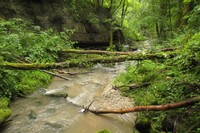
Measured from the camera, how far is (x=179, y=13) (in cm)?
1573

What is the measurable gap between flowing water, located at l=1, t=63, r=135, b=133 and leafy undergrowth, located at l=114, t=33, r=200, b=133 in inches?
22.5

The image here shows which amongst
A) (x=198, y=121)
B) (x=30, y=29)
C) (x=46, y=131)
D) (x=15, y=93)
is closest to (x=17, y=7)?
(x=30, y=29)

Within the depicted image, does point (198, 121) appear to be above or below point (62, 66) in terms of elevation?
below

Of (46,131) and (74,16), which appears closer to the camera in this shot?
(46,131)

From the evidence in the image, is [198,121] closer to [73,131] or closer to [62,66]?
[73,131]

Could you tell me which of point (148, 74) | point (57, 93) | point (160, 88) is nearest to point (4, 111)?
point (57, 93)

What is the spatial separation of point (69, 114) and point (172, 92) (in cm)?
335

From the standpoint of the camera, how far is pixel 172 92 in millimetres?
6359

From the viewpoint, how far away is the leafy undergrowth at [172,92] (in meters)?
5.14

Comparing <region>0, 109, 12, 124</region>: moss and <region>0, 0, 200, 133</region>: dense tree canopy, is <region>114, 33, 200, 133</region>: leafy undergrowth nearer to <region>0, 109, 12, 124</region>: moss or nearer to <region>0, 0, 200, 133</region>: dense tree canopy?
<region>0, 0, 200, 133</region>: dense tree canopy

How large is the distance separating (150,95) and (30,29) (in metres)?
8.60

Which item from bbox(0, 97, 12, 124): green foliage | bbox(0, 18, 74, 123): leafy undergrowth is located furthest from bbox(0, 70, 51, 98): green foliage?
bbox(0, 97, 12, 124): green foliage

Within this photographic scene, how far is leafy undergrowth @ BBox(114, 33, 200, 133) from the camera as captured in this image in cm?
514

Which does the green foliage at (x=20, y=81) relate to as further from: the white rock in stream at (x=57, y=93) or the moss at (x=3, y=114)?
the moss at (x=3, y=114)
